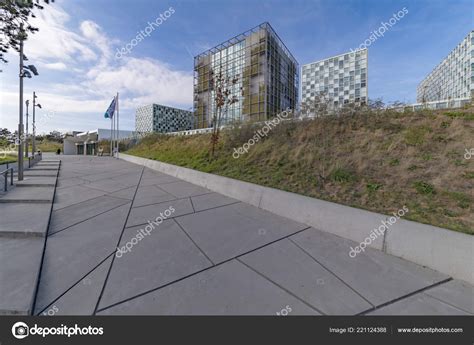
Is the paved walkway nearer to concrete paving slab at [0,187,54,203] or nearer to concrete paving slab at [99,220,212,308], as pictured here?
concrete paving slab at [99,220,212,308]

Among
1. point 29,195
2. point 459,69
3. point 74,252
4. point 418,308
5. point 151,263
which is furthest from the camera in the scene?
point 459,69

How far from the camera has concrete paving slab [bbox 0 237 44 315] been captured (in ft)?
7.19

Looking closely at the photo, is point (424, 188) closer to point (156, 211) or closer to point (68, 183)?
point (156, 211)

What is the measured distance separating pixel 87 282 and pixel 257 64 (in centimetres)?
3974

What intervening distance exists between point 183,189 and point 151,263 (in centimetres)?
444

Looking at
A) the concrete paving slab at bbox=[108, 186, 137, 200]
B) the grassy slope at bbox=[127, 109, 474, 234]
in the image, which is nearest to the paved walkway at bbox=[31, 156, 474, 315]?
the grassy slope at bbox=[127, 109, 474, 234]

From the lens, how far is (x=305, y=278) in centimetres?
266

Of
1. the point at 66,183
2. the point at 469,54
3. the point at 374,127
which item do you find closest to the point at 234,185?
the point at 374,127

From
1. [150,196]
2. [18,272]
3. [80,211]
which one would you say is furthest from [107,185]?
[18,272]

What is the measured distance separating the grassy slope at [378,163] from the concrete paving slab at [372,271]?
3.03 ft

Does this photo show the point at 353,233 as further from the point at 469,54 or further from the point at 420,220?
the point at 469,54

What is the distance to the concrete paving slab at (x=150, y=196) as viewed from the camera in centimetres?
586

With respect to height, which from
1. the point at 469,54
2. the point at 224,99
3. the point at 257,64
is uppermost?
the point at 469,54
